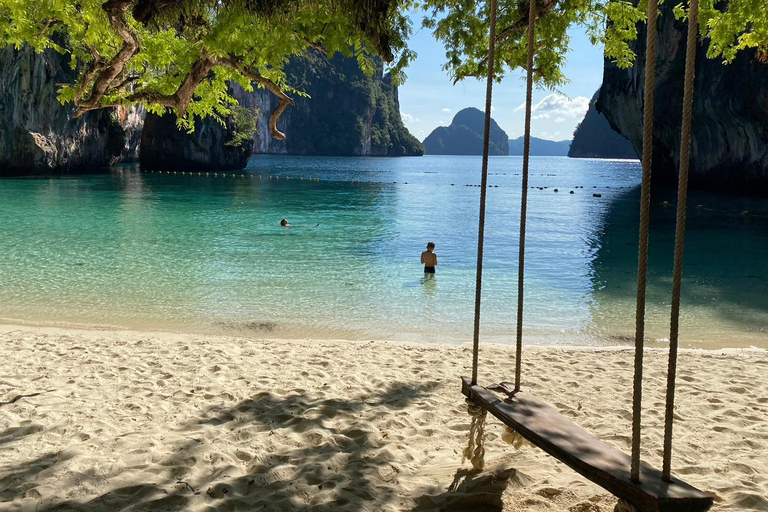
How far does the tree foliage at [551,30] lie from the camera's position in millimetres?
7195

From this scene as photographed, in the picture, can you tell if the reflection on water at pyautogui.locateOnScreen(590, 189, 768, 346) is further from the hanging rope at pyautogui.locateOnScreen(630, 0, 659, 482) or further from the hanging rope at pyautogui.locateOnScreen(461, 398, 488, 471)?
the hanging rope at pyautogui.locateOnScreen(630, 0, 659, 482)

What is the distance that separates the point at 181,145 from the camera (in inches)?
2226

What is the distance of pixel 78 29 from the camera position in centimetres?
795

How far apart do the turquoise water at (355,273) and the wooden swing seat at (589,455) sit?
510cm

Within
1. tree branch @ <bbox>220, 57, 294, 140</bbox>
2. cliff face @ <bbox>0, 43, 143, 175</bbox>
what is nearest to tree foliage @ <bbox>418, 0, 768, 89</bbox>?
tree branch @ <bbox>220, 57, 294, 140</bbox>

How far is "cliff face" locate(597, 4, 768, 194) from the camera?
29016mm

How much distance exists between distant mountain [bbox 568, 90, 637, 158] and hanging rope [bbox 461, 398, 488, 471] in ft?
604

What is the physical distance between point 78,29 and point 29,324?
425 cm

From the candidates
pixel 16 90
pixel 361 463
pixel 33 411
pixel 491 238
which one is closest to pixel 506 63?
pixel 361 463

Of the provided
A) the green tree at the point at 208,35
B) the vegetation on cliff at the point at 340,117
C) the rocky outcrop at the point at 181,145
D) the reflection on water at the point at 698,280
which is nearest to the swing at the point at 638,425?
the green tree at the point at 208,35

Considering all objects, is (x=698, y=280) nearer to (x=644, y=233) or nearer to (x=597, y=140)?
(x=644, y=233)

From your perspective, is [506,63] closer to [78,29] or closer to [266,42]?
[266,42]

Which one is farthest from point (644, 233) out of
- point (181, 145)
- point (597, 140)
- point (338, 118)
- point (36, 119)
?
point (597, 140)

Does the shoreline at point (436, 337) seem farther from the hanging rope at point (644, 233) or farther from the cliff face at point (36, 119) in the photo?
the cliff face at point (36, 119)
